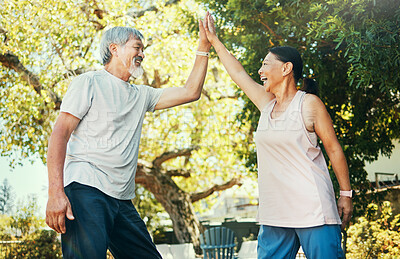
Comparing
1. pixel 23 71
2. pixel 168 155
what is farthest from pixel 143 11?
pixel 168 155

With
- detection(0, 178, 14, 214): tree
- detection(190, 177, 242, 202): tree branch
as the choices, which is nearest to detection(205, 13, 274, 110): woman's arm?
detection(0, 178, 14, 214): tree

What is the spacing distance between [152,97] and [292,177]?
0.90 meters

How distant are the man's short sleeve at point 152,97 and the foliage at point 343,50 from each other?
1702mm

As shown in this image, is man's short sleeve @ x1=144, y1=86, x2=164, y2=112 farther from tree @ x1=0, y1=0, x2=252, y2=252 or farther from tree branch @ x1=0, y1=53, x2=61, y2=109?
tree branch @ x1=0, y1=53, x2=61, y2=109

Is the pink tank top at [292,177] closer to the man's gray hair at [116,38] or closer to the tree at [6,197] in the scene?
the man's gray hair at [116,38]

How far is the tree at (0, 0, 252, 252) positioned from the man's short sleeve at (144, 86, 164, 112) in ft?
17.2

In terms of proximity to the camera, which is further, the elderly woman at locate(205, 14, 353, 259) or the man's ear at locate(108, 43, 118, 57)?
the man's ear at locate(108, 43, 118, 57)

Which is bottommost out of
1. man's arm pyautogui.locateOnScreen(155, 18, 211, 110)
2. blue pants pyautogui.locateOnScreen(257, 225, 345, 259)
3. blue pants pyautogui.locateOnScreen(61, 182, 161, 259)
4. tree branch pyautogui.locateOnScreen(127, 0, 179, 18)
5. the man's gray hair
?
blue pants pyautogui.locateOnScreen(257, 225, 345, 259)

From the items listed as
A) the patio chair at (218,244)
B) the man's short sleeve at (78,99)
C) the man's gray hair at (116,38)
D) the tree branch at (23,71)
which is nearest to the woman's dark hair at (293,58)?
the man's gray hair at (116,38)

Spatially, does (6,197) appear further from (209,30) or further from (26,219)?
(209,30)

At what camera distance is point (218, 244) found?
26.3ft

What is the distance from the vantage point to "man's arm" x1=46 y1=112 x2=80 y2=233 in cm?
196

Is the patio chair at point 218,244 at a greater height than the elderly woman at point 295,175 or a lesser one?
lesser

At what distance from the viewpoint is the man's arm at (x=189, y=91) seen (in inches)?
106
